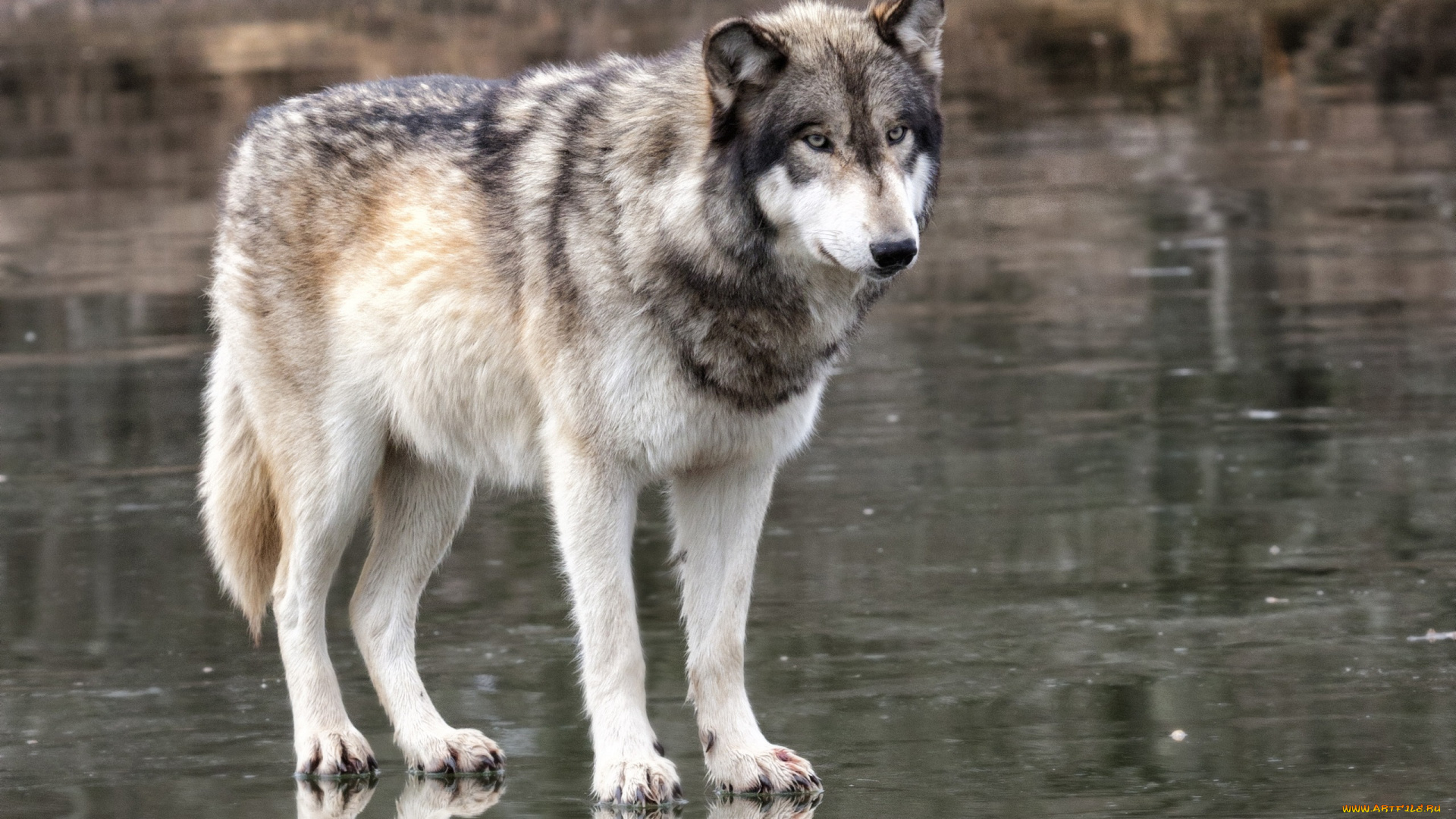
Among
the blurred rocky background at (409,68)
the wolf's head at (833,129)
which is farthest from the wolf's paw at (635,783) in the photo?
the blurred rocky background at (409,68)

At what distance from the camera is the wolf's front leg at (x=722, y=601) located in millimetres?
4871

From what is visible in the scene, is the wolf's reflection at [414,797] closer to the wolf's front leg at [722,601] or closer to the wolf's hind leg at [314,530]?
the wolf's hind leg at [314,530]

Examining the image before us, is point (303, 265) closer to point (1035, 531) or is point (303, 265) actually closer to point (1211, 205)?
point (1035, 531)

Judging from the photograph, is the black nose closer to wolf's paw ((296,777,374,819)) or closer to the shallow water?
the shallow water

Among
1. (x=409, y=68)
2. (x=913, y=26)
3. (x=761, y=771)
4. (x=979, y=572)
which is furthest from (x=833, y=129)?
(x=409, y=68)

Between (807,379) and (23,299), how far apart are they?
337 inches

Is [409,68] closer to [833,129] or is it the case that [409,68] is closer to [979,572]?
[979,572]

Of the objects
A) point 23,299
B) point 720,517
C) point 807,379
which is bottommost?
point 23,299

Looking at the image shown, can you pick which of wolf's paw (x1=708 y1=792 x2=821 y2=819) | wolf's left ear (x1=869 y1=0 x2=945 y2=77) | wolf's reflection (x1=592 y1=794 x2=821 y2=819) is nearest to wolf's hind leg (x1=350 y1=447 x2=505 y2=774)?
wolf's reflection (x1=592 y1=794 x2=821 y2=819)

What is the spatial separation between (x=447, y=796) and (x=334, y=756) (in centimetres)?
38

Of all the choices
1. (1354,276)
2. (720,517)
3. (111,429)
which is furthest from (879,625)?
(1354,276)

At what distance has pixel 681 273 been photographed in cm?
473

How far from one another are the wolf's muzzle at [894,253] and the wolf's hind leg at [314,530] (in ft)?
5.66

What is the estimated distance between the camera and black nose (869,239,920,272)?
4297 mm
